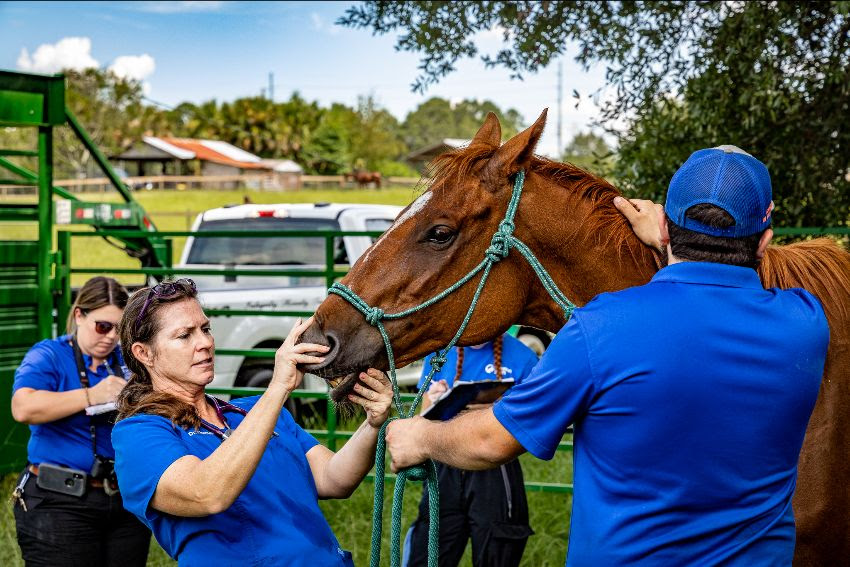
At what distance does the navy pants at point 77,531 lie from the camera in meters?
3.64

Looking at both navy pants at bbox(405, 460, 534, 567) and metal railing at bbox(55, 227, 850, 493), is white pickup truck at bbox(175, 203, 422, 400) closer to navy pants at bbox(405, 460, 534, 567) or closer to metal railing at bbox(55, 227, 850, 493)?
metal railing at bbox(55, 227, 850, 493)

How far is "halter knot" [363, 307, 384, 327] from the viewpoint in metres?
2.45

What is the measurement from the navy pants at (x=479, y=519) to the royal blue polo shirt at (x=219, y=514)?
156 centimetres

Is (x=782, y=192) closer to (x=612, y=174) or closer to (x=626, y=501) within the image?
(x=612, y=174)

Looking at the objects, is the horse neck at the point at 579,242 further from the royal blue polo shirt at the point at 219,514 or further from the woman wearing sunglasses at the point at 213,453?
the royal blue polo shirt at the point at 219,514

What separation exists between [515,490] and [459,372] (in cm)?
64

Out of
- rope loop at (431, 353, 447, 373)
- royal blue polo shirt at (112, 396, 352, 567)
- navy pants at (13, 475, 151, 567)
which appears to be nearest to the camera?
royal blue polo shirt at (112, 396, 352, 567)

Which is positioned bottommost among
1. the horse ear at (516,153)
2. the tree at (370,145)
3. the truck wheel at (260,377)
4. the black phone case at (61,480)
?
the truck wheel at (260,377)

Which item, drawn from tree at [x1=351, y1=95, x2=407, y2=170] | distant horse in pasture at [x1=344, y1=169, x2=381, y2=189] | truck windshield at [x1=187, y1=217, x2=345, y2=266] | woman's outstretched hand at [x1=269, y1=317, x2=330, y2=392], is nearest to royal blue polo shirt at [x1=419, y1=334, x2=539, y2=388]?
woman's outstretched hand at [x1=269, y1=317, x2=330, y2=392]

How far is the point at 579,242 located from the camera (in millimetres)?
2562

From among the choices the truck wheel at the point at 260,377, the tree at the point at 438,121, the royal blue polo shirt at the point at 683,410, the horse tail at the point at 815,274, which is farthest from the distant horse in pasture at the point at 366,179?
the tree at the point at 438,121

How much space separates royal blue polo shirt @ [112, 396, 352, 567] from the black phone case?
146 centimetres

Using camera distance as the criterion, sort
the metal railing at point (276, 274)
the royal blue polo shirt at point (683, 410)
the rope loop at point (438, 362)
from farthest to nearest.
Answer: the metal railing at point (276, 274)
the rope loop at point (438, 362)
the royal blue polo shirt at point (683, 410)

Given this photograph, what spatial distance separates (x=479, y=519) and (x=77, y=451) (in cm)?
189
